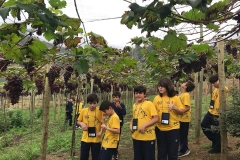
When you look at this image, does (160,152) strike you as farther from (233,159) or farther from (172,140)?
(233,159)

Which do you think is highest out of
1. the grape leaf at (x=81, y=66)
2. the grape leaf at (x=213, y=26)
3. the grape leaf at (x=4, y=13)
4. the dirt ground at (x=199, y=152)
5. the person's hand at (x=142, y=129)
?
the grape leaf at (x=213, y=26)

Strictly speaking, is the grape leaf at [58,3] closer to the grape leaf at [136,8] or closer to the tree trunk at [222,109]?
the grape leaf at [136,8]

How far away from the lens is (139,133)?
3.86 metres

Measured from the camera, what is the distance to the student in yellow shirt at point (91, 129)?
14.0 ft

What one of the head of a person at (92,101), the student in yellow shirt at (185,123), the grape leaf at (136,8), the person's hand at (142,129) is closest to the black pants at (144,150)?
the person's hand at (142,129)

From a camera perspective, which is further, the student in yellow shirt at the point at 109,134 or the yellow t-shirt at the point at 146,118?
the student in yellow shirt at the point at 109,134

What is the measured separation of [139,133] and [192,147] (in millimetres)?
2833

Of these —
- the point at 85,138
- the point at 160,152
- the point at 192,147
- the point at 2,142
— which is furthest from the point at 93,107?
the point at 2,142

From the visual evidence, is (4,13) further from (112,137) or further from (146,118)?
(112,137)

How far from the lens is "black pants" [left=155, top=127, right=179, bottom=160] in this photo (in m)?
3.92

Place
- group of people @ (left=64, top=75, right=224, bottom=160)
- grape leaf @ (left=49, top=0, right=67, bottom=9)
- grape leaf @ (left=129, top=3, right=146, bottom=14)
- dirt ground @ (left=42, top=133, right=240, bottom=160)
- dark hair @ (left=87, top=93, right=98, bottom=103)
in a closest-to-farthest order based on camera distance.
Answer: grape leaf @ (left=129, top=3, right=146, bottom=14), grape leaf @ (left=49, top=0, right=67, bottom=9), group of people @ (left=64, top=75, right=224, bottom=160), dark hair @ (left=87, top=93, right=98, bottom=103), dirt ground @ (left=42, top=133, right=240, bottom=160)

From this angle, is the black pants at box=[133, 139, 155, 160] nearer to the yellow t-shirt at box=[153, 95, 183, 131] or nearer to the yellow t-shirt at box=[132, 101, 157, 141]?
the yellow t-shirt at box=[132, 101, 157, 141]

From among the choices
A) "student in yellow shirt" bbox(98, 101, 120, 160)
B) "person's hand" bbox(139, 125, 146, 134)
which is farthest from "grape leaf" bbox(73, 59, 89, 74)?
"student in yellow shirt" bbox(98, 101, 120, 160)

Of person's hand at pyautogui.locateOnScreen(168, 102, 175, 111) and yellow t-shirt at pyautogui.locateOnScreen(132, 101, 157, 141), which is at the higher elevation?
person's hand at pyautogui.locateOnScreen(168, 102, 175, 111)
